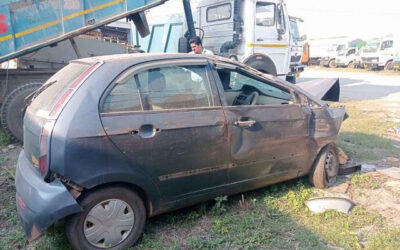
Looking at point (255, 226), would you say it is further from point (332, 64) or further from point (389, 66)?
point (332, 64)

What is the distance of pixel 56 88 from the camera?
109 inches

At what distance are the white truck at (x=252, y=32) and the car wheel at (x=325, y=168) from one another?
13.5 ft

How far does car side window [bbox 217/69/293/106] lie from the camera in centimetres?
370

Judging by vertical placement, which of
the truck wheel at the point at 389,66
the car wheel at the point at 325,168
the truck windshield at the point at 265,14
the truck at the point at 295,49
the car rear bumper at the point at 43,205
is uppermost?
the truck windshield at the point at 265,14

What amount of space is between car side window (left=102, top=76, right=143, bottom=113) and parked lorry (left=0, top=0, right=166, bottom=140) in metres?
3.48

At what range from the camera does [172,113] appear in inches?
112

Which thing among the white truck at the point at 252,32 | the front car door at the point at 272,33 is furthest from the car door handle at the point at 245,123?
the front car door at the point at 272,33

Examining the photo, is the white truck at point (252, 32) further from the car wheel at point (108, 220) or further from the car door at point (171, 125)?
the car wheel at point (108, 220)

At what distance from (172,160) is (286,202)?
1.53m

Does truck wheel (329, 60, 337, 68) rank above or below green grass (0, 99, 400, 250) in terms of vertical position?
above

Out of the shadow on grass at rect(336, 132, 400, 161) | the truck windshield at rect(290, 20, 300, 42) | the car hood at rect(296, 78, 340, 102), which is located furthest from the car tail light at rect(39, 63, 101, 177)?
the truck windshield at rect(290, 20, 300, 42)

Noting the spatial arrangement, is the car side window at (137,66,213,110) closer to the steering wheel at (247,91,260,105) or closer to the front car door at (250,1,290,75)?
the steering wheel at (247,91,260,105)

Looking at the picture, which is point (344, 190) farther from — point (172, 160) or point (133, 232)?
point (133, 232)

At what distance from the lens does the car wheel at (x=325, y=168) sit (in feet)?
13.1
